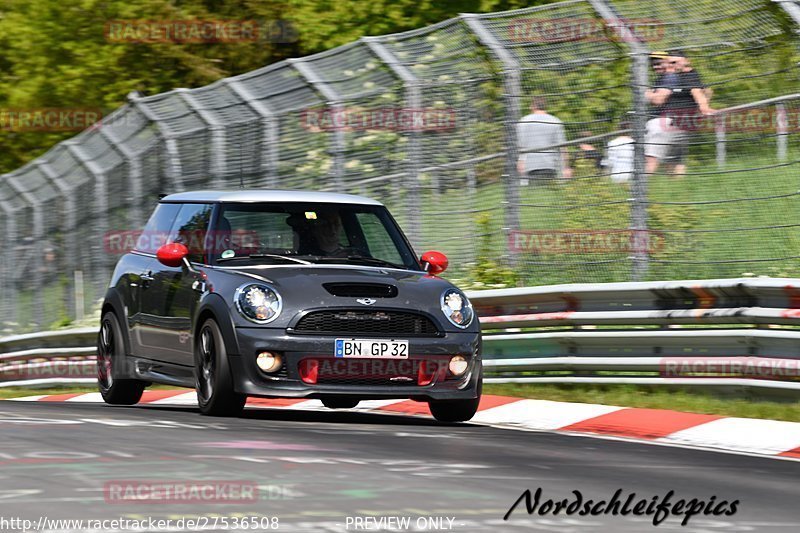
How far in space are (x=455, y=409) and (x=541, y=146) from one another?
286cm

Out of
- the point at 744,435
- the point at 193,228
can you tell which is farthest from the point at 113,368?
the point at 744,435

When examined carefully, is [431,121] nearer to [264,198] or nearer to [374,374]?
[264,198]

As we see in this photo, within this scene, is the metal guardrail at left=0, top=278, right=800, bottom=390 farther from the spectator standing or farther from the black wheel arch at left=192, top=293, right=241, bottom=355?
the black wheel arch at left=192, top=293, right=241, bottom=355

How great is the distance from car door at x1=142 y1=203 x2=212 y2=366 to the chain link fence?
2.74m

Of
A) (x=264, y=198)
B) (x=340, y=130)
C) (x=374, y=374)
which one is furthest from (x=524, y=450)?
(x=340, y=130)

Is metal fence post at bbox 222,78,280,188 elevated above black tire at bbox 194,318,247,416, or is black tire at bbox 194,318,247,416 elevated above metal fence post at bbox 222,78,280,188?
metal fence post at bbox 222,78,280,188

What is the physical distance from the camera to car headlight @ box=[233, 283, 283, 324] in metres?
10.0

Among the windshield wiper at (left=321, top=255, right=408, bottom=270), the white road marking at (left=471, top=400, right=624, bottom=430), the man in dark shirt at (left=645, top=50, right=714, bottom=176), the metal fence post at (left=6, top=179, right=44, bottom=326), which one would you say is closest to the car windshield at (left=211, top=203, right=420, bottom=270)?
the windshield wiper at (left=321, top=255, right=408, bottom=270)

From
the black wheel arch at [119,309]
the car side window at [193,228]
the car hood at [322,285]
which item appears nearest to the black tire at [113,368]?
the black wheel arch at [119,309]

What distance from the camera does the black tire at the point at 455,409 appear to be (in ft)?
35.0

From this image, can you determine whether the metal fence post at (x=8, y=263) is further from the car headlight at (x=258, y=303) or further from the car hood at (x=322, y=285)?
the car headlight at (x=258, y=303)

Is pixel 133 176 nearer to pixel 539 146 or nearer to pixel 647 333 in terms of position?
pixel 539 146

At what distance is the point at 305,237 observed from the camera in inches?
438

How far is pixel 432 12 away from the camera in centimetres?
2823
